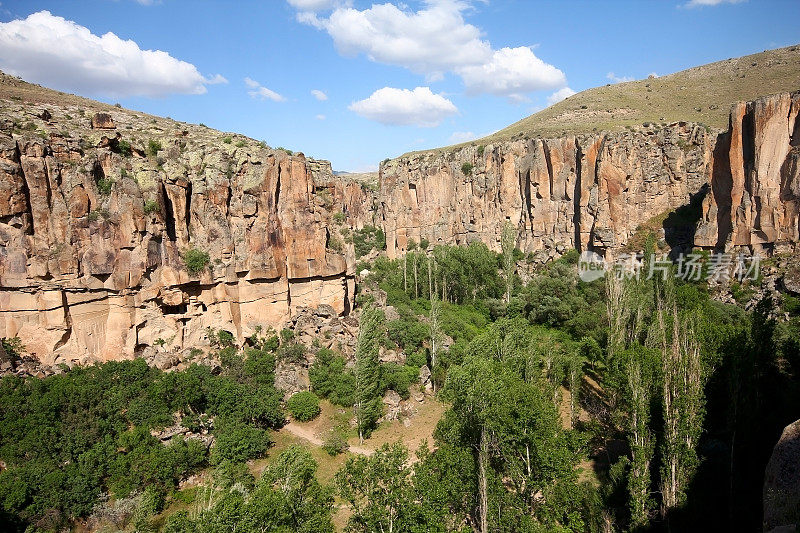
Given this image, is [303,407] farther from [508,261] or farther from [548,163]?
[548,163]

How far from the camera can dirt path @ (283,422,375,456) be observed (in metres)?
31.0

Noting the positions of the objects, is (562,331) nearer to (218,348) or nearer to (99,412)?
(218,348)

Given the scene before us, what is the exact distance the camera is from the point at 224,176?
37.9m

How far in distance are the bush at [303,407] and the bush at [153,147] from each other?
22877 millimetres

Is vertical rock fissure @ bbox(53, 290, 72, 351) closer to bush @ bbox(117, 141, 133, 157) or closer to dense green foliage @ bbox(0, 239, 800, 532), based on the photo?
dense green foliage @ bbox(0, 239, 800, 532)

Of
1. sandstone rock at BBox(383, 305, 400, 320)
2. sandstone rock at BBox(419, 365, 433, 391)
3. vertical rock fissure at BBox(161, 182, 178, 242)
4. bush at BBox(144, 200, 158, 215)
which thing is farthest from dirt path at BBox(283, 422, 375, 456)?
bush at BBox(144, 200, 158, 215)

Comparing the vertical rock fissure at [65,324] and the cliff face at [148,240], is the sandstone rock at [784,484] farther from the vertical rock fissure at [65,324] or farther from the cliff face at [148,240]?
the vertical rock fissure at [65,324]

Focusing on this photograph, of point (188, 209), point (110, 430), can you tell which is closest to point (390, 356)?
point (188, 209)

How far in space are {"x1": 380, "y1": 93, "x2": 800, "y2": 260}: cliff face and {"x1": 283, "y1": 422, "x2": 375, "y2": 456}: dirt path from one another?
139 feet

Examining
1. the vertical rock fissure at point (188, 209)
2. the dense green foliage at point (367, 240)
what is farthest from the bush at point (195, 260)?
the dense green foliage at point (367, 240)

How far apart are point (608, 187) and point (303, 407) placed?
157 ft

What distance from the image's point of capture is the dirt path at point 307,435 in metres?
31.0

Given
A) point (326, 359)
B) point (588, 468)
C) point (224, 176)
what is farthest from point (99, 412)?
point (588, 468)

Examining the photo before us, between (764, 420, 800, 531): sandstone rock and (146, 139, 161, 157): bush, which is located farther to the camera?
(146, 139, 161, 157): bush
